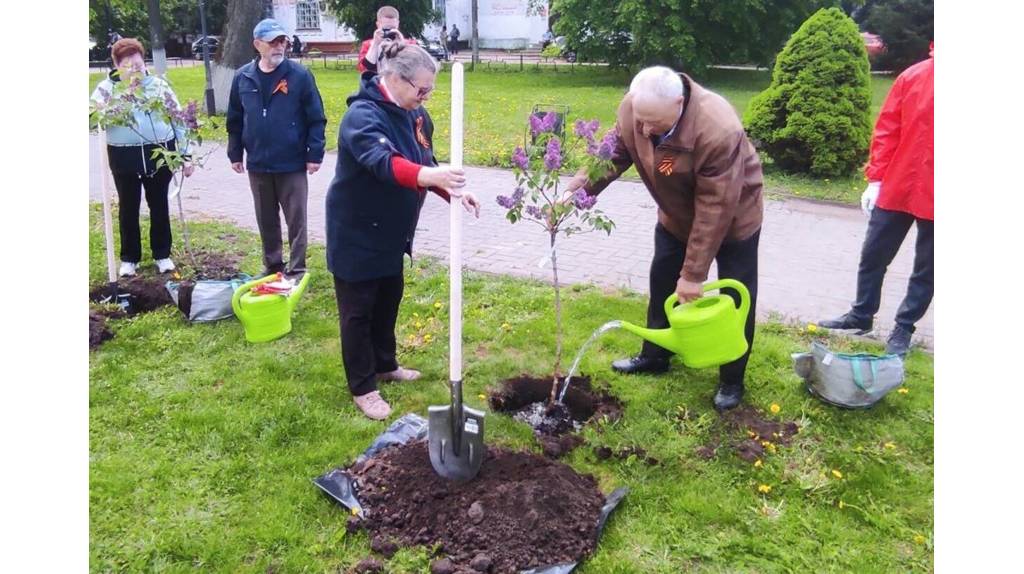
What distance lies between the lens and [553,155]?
321cm

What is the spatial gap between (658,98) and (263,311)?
8.07 feet

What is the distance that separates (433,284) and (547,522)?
3.00 metres

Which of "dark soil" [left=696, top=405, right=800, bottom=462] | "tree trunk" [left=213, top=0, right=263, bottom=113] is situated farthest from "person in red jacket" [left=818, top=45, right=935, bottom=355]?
"tree trunk" [left=213, top=0, right=263, bottom=113]

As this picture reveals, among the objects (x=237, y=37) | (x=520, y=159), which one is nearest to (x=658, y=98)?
(x=520, y=159)

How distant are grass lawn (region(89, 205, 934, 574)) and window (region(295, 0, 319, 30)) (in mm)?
37182

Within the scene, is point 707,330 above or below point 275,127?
below

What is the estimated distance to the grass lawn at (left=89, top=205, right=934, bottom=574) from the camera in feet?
9.19

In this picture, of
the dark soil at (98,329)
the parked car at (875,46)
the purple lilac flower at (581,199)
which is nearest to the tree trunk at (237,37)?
the dark soil at (98,329)

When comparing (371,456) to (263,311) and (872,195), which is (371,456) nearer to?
(263,311)

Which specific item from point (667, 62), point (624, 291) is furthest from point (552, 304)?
point (667, 62)

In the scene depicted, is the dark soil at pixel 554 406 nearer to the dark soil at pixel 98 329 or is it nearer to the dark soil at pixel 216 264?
the dark soil at pixel 98 329

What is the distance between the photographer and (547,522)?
9.16 ft

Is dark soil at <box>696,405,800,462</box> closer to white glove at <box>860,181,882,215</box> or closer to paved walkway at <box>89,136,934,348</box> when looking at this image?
paved walkway at <box>89,136,934,348</box>

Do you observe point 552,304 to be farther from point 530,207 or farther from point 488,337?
point 530,207
